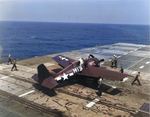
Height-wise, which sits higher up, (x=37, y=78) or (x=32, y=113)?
(x=37, y=78)

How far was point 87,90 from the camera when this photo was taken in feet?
59.0

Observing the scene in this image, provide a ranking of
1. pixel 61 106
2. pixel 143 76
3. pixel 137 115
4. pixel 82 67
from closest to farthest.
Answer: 1. pixel 137 115
2. pixel 61 106
3. pixel 82 67
4. pixel 143 76

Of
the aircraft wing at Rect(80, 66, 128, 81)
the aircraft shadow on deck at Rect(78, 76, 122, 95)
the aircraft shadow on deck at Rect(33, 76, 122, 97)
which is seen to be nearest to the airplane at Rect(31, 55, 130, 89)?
the aircraft wing at Rect(80, 66, 128, 81)

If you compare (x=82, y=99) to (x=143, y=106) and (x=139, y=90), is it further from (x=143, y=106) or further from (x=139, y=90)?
(x=139, y=90)

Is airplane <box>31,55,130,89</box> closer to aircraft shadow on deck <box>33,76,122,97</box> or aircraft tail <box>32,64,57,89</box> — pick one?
aircraft tail <box>32,64,57,89</box>

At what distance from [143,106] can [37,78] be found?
1190 cm

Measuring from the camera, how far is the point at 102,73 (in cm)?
1867

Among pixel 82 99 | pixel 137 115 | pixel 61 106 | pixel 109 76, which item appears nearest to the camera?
pixel 137 115

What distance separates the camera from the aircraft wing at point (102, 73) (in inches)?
684

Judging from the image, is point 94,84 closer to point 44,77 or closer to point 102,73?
point 102,73

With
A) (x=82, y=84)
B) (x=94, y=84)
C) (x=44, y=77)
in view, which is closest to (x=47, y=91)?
(x=44, y=77)

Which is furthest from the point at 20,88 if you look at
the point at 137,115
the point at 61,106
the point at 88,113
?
the point at 137,115

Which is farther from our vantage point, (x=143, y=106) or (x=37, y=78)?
(x=37, y=78)

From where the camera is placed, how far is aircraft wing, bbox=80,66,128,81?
57.0ft
